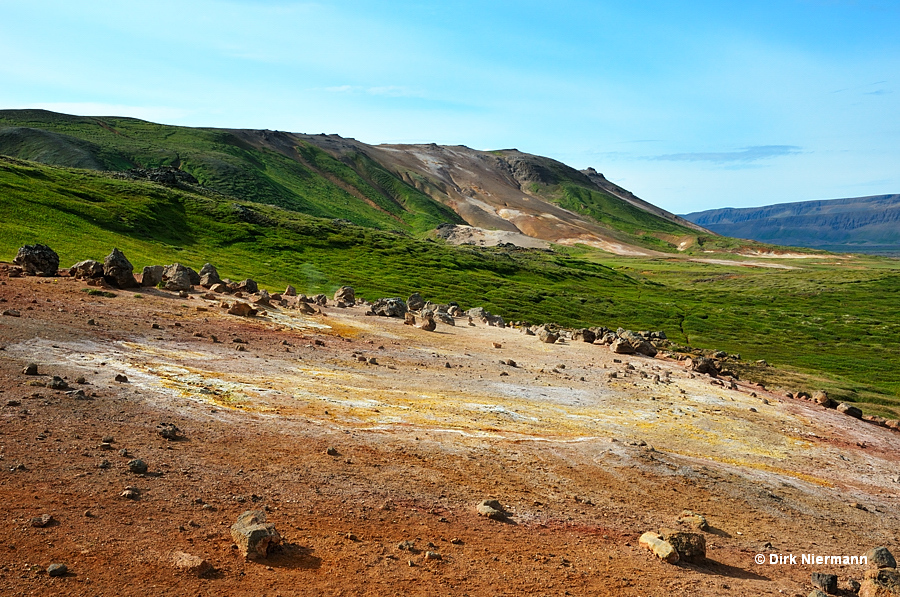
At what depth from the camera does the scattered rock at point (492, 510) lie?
14.8 m

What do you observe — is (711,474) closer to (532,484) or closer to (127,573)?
(532,484)

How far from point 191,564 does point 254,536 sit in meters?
1.10

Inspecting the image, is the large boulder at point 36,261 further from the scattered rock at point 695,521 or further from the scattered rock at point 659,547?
the scattered rock at point 695,521

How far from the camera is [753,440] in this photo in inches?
1083

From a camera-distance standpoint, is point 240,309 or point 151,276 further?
point 151,276

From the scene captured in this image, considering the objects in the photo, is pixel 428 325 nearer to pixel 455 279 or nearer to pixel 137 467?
pixel 137 467

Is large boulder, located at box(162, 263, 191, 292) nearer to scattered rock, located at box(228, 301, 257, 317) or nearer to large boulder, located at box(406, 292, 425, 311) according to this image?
scattered rock, located at box(228, 301, 257, 317)

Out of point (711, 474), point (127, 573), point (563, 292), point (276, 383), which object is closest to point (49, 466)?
point (127, 573)

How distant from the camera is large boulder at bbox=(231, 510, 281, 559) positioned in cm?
1123

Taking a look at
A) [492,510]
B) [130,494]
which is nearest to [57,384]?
[130,494]

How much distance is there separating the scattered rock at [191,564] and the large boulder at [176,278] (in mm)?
30815

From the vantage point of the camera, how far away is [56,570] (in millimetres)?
9766

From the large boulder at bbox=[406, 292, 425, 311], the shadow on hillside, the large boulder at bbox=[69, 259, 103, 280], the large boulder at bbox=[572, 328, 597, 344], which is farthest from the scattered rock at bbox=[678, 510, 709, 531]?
the large boulder at bbox=[406, 292, 425, 311]

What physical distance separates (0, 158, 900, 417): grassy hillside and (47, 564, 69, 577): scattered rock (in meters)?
44.5
